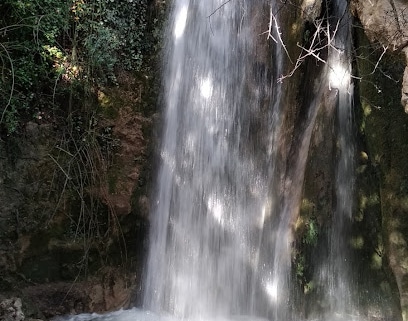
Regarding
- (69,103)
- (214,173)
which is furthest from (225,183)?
(69,103)

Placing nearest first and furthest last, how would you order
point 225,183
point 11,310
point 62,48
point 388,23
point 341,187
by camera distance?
1. point 388,23
2. point 11,310
3. point 341,187
4. point 62,48
5. point 225,183

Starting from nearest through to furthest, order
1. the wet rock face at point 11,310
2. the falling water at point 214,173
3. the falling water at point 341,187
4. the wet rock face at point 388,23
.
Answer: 1. the wet rock face at point 388,23
2. the wet rock face at point 11,310
3. the falling water at point 341,187
4. the falling water at point 214,173

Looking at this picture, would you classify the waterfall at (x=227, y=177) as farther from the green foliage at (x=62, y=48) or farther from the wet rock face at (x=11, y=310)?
the wet rock face at (x=11, y=310)

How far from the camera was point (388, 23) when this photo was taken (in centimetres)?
395

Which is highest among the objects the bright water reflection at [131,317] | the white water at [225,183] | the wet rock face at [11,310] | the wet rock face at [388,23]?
the wet rock face at [388,23]

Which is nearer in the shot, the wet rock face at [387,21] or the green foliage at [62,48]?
the wet rock face at [387,21]

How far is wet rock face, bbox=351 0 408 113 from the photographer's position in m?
3.83

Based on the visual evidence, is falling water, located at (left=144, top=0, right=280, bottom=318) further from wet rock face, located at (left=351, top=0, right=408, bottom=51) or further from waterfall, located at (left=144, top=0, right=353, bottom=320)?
wet rock face, located at (left=351, top=0, right=408, bottom=51)

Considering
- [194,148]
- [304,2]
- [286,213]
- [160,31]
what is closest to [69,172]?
[194,148]

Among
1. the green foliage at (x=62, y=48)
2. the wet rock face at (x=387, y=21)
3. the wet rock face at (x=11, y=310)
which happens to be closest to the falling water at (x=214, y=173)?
the green foliage at (x=62, y=48)

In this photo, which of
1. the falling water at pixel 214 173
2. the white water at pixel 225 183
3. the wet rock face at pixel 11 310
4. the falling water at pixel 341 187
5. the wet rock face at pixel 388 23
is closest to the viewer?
the wet rock face at pixel 388 23

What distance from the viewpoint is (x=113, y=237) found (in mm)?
5355

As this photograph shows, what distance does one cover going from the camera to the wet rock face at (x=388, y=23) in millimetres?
3828

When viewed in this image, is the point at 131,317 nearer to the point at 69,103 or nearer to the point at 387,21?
the point at 69,103
